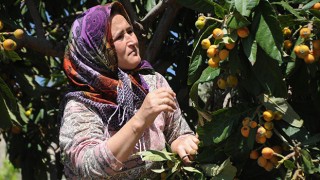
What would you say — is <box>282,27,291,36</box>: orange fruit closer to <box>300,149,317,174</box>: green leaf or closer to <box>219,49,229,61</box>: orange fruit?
<box>219,49,229,61</box>: orange fruit

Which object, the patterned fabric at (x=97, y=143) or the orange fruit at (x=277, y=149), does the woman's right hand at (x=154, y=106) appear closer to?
the patterned fabric at (x=97, y=143)

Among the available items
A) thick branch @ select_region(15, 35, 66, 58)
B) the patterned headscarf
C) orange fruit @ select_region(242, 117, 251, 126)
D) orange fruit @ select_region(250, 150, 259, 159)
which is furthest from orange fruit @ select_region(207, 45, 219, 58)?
thick branch @ select_region(15, 35, 66, 58)

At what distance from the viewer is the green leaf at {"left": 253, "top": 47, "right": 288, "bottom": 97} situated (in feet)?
7.02

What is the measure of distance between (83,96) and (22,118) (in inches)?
59.7

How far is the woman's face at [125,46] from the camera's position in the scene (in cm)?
254

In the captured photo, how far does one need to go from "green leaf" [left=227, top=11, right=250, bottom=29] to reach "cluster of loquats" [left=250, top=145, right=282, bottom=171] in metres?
0.39

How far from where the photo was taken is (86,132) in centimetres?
238

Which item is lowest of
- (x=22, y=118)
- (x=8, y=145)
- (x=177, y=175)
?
(x=8, y=145)

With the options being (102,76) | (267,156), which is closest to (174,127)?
(102,76)

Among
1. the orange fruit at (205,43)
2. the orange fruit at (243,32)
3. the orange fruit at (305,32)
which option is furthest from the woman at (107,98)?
the orange fruit at (305,32)

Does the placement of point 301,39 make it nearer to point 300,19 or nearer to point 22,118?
point 300,19

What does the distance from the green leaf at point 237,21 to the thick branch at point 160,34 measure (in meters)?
1.33

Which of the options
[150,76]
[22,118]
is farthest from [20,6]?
[150,76]

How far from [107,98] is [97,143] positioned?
26cm
